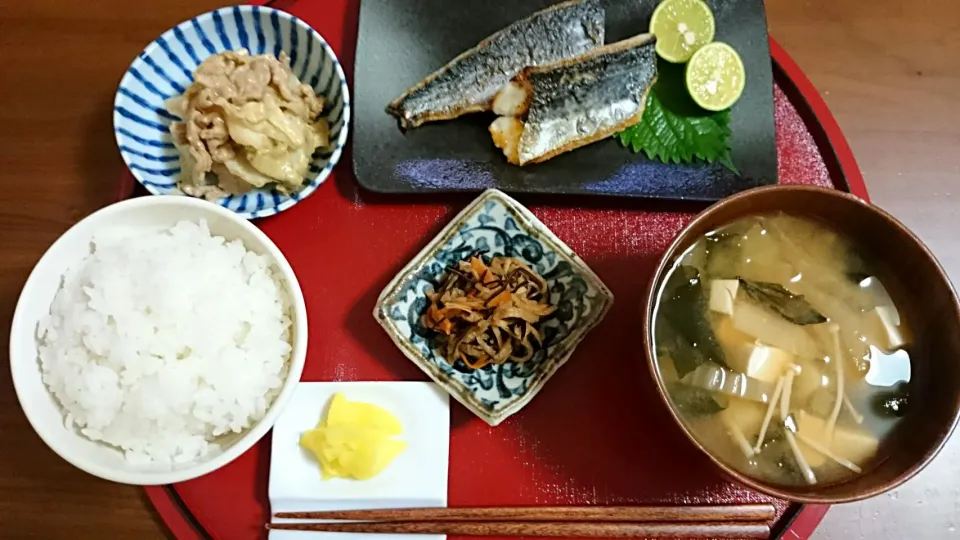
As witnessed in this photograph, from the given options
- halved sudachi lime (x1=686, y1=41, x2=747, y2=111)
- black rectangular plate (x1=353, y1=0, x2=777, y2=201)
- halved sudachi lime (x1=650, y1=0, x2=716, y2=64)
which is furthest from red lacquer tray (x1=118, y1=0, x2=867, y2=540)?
halved sudachi lime (x1=650, y1=0, x2=716, y2=64)

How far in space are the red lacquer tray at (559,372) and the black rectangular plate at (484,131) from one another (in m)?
0.06

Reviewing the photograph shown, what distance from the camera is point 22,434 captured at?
5.70 feet

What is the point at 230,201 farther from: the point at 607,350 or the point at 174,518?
the point at 607,350

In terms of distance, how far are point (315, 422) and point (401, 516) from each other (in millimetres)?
295

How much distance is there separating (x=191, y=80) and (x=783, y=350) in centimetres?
163

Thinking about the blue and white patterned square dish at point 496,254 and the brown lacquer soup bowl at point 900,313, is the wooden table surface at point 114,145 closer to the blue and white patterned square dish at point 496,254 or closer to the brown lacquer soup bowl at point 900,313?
the brown lacquer soup bowl at point 900,313

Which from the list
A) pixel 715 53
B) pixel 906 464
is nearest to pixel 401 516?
pixel 906 464

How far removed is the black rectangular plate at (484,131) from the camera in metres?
1.87

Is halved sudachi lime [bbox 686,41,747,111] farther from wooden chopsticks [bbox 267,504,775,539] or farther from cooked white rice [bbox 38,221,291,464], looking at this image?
cooked white rice [bbox 38,221,291,464]

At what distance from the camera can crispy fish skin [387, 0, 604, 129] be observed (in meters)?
1.91

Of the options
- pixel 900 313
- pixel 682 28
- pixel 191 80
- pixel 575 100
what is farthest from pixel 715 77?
pixel 191 80

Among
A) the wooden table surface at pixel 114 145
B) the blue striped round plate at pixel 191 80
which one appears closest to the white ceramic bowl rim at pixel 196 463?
the blue striped round plate at pixel 191 80

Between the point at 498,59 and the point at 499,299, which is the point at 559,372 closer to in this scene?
the point at 499,299

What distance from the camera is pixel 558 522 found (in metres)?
1.61
